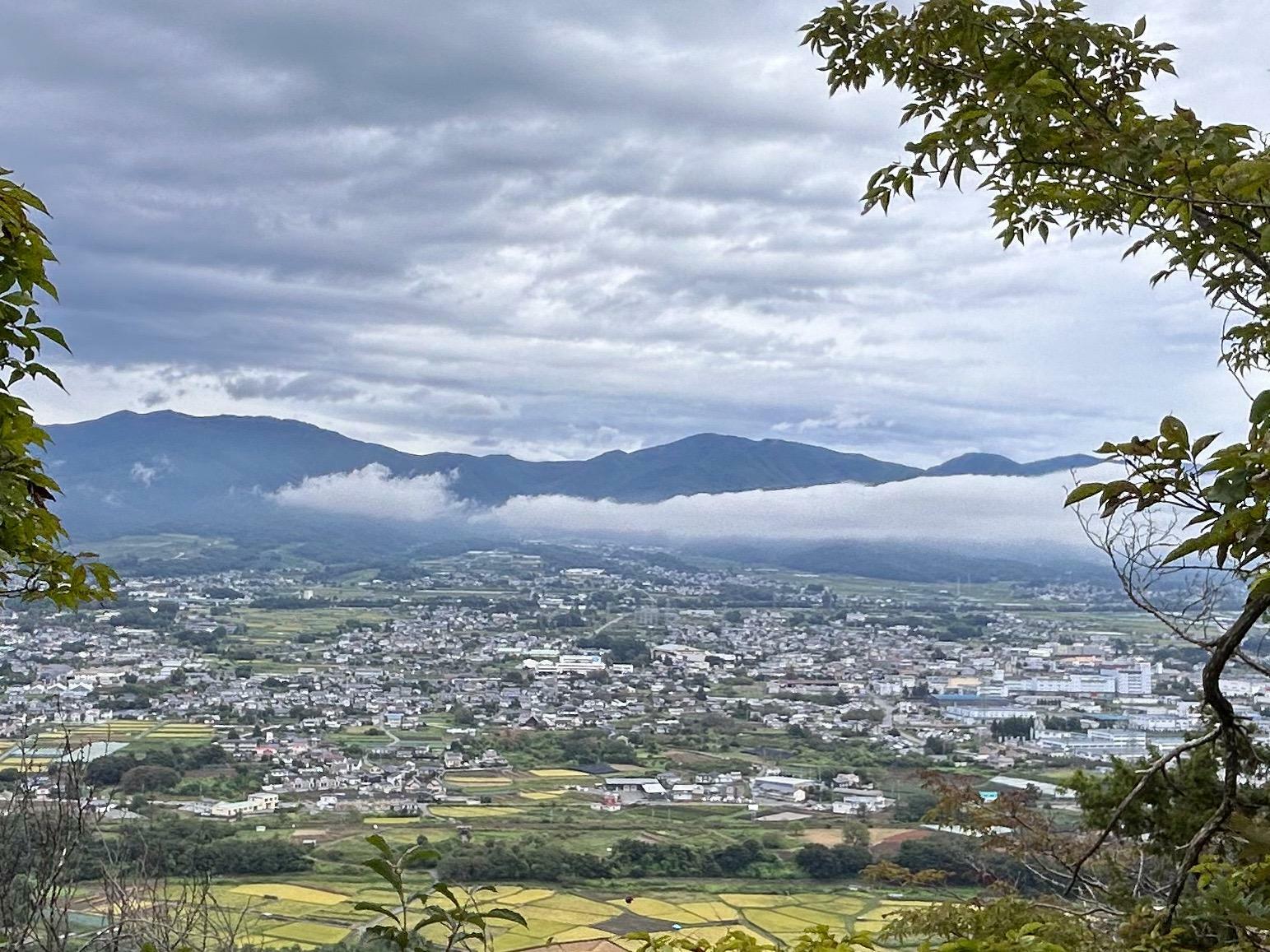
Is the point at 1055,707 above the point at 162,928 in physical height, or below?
below

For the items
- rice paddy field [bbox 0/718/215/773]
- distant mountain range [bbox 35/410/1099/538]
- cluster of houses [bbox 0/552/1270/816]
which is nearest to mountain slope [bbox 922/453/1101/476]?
distant mountain range [bbox 35/410/1099/538]

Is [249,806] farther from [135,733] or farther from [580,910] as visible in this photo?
[580,910]

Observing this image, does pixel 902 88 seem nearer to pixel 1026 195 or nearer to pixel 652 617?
pixel 1026 195

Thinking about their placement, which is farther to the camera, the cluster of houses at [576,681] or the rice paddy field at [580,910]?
the cluster of houses at [576,681]

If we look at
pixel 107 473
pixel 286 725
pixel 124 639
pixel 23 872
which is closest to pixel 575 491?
pixel 107 473

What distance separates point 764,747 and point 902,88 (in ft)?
86.0

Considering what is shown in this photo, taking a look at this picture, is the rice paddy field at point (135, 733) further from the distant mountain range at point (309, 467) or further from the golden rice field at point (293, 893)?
the distant mountain range at point (309, 467)

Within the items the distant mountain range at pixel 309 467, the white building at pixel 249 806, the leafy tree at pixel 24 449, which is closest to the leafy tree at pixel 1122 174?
the leafy tree at pixel 24 449

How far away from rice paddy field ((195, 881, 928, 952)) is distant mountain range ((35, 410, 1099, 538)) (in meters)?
101

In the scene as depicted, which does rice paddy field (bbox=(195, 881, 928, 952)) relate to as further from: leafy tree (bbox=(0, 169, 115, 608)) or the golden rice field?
leafy tree (bbox=(0, 169, 115, 608))

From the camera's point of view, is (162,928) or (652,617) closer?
(162,928)

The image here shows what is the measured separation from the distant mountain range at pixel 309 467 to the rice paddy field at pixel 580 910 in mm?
100524

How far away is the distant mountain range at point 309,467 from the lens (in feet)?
388

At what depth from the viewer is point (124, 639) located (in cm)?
4012
